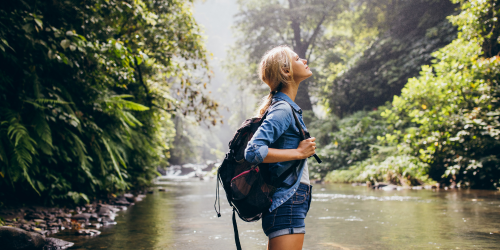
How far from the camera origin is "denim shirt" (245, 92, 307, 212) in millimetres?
1813

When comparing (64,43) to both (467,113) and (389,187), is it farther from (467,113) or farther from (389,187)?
(389,187)

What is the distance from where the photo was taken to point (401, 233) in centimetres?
432

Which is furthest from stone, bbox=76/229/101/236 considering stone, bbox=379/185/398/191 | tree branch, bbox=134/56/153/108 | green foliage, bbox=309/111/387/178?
green foliage, bbox=309/111/387/178

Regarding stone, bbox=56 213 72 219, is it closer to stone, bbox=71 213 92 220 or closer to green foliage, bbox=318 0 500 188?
stone, bbox=71 213 92 220

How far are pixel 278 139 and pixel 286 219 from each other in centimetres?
45

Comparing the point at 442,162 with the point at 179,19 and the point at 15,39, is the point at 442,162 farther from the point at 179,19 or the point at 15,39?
the point at 15,39

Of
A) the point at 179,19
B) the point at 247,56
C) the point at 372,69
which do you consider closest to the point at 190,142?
the point at 247,56

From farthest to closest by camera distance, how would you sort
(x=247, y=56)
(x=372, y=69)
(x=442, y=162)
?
1. (x=247, y=56)
2. (x=372, y=69)
3. (x=442, y=162)

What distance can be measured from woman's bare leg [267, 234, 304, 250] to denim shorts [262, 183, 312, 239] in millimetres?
21

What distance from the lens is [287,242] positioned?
74.3 inches

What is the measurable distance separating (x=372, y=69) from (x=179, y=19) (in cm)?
1352

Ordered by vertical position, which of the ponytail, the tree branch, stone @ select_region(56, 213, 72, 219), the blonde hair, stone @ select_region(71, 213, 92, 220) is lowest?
stone @ select_region(71, 213, 92, 220)

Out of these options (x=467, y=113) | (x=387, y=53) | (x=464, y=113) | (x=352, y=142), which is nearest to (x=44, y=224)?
(x=467, y=113)

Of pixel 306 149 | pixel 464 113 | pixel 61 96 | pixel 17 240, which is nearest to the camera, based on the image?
pixel 306 149
